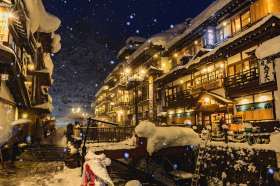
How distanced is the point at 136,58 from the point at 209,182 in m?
35.3

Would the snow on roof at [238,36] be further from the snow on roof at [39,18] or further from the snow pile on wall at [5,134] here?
the snow pile on wall at [5,134]

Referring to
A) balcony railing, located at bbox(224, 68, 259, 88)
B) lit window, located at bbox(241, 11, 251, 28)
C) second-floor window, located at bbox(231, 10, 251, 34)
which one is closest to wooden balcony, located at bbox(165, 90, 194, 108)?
balcony railing, located at bbox(224, 68, 259, 88)

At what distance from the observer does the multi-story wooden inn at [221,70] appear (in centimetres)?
2034

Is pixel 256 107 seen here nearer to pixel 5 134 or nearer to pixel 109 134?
pixel 109 134

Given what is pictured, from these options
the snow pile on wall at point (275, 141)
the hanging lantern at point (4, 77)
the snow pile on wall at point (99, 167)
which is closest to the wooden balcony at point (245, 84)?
the snow pile on wall at point (275, 141)

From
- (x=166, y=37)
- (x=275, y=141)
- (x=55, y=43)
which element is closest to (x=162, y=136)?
(x=275, y=141)

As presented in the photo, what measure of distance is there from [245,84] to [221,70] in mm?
4974

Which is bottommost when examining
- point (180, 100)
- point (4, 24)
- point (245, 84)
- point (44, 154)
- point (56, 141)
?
point (44, 154)

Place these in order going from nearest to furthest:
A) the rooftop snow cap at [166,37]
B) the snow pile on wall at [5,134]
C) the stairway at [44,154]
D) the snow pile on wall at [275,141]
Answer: the snow pile on wall at [275,141] < the snow pile on wall at [5,134] < the stairway at [44,154] < the rooftop snow cap at [166,37]

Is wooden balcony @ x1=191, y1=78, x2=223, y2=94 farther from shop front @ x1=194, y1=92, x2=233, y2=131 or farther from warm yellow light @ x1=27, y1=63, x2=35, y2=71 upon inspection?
warm yellow light @ x1=27, y1=63, x2=35, y2=71

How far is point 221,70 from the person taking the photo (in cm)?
2762

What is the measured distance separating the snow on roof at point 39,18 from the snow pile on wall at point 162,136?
653 inches

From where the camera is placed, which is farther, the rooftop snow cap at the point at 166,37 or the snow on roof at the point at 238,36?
the rooftop snow cap at the point at 166,37

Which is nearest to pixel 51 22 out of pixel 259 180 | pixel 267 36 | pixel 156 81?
pixel 156 81
